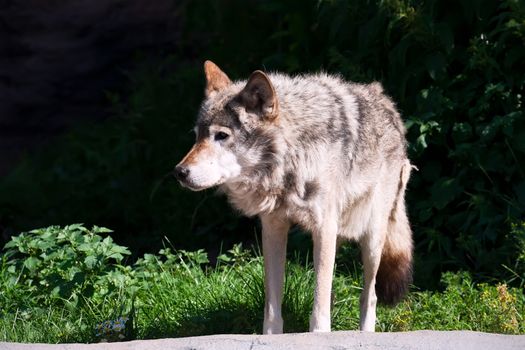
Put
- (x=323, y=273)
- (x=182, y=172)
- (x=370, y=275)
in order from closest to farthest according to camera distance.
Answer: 1. (x=182, y=172)
2. (x=323, y=273)
3. (x=370, y=275)

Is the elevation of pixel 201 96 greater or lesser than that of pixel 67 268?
greater

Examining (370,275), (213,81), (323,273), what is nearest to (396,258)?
(370,275)

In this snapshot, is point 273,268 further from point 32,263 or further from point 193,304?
point 32,263

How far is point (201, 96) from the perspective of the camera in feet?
27.4

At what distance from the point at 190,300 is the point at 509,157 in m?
2.18

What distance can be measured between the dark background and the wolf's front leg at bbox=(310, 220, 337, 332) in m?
1.52

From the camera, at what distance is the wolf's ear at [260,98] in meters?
4.98

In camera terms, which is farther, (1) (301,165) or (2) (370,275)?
(2) (370,275)

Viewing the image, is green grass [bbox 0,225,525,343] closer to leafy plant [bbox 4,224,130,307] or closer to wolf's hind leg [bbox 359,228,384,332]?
leafy plant [bbox 4,224,130,307]

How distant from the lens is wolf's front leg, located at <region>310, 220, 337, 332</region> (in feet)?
16.7

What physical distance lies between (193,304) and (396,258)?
1178 millimetres

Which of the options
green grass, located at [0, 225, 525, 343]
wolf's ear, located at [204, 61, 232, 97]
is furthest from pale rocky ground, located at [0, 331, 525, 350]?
wolf's ear, located at [204, 61, 232, 97]

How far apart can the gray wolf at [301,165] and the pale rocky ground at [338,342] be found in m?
0.84

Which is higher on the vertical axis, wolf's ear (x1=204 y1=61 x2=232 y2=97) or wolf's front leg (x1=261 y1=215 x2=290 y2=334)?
wolf's ear (x1=204 y1=61 x2=232 y2=97)
